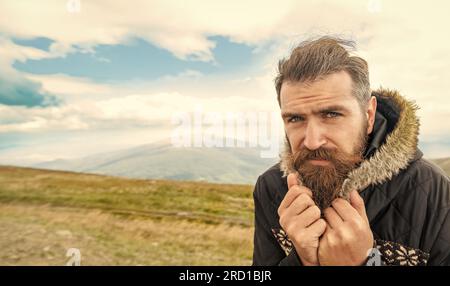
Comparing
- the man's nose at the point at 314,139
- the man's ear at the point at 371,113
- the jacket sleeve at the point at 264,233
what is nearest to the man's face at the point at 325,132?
the man's nose at the point at 314,139

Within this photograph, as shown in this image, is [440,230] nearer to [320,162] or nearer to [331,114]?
[320,162]

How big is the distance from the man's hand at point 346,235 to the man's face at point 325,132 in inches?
15.3

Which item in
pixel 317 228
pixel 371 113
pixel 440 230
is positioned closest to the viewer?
pixel 317 228

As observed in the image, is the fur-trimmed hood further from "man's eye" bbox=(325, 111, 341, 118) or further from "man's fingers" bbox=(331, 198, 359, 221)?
"man's eye" bbox=(325, 111, 341, 118)

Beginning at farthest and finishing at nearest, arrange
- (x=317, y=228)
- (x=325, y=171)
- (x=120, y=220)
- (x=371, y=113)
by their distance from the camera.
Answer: (x=120, y=220), (x=371, y=113), (x=325, y=171), (x=317, y=228)

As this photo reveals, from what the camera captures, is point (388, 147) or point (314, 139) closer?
point (314, 139)

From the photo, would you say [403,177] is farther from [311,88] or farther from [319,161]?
[311,88]

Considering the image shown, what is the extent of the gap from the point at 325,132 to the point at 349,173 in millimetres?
557

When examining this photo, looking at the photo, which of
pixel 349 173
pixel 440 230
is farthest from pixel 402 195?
pixel 349 173

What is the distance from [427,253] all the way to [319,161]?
155 centimetres

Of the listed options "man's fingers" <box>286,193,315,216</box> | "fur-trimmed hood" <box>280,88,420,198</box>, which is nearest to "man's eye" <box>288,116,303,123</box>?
"fur-trimmed hood" <box>280,88,420,198</box>

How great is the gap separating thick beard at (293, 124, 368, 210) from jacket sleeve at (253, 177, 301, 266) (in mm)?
914

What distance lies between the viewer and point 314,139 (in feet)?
14.2
